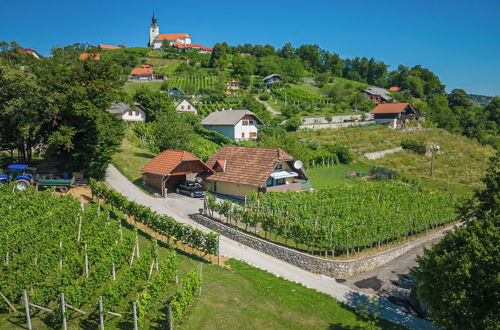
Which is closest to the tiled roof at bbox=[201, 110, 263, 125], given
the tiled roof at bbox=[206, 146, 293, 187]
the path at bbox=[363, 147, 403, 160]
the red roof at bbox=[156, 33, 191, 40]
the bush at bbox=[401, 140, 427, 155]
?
the path at bbox=[363, 147, 403, 160]

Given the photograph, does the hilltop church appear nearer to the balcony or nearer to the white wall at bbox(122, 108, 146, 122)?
the white wall at bbox(122, 108, 146, 122)

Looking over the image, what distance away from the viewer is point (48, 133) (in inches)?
1474

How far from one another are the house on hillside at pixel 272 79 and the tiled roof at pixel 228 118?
169 ft

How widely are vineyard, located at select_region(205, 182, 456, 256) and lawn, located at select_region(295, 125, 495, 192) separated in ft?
59.9

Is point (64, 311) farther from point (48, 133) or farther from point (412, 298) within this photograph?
point (48, 133)

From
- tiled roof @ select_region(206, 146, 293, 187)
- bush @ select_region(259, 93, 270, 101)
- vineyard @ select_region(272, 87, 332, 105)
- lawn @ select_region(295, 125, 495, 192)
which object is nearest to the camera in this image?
tiled roof @ select_region(206, 146, 293, 187)

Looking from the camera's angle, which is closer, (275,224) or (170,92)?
(275,224)

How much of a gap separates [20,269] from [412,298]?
1869 cm

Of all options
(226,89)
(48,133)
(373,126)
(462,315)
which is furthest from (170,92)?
(462,315)

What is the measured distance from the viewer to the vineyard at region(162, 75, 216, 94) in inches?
3834

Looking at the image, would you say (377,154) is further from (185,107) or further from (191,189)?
(185,107)

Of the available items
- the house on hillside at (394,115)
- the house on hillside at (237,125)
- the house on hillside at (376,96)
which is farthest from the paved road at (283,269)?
the house on hillside at (376,96)

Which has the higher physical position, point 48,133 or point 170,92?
point 170,92

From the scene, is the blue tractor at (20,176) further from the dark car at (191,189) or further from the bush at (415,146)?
the bush at (415,146)
